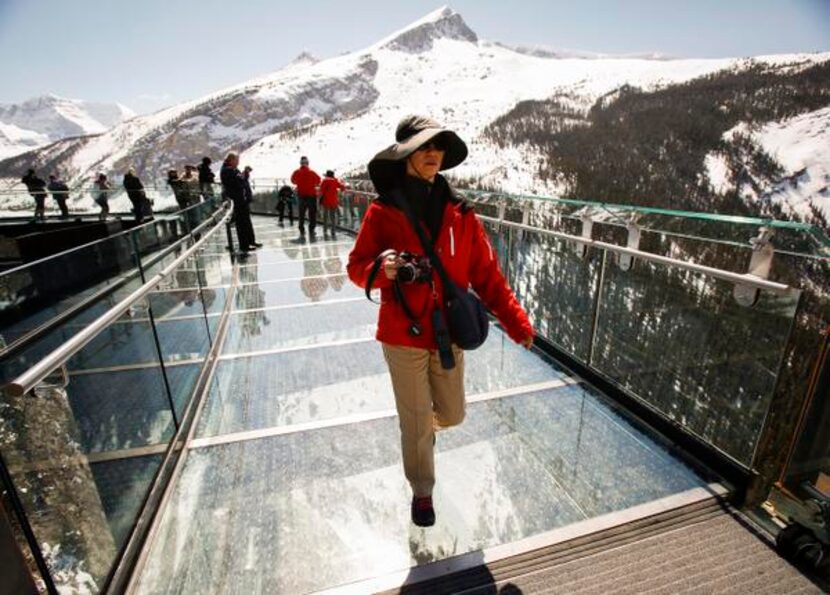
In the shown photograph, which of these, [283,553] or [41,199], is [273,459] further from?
[41,199]

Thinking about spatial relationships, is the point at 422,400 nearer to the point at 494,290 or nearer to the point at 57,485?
the point at 494,290

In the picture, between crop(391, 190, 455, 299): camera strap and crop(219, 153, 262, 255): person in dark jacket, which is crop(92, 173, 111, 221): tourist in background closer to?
crop(219, 153, 262, 255): person in dark jacket

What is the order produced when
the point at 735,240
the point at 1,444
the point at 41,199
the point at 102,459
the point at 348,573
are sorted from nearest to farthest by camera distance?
the point at 1,444 < the point at 102,459 < the point at 348,573 < the point at 735,240 < the point at 41,199

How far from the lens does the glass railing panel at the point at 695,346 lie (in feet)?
7.86

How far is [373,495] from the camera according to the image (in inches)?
99.1

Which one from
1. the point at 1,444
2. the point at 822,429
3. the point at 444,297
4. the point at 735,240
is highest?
the point at 735,240

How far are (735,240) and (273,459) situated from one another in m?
2.90

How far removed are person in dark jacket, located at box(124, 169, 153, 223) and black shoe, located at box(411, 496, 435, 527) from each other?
14.3 m

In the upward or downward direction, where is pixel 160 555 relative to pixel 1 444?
downward

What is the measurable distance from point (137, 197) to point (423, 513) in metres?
14.6

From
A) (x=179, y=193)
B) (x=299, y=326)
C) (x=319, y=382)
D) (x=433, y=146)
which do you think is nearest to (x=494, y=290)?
(x=433, y=146)

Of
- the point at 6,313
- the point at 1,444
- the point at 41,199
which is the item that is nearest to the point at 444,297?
the point at 1,444

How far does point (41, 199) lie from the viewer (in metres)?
15.7

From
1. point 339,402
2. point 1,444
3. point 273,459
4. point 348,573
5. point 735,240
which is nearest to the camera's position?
point 1,444
